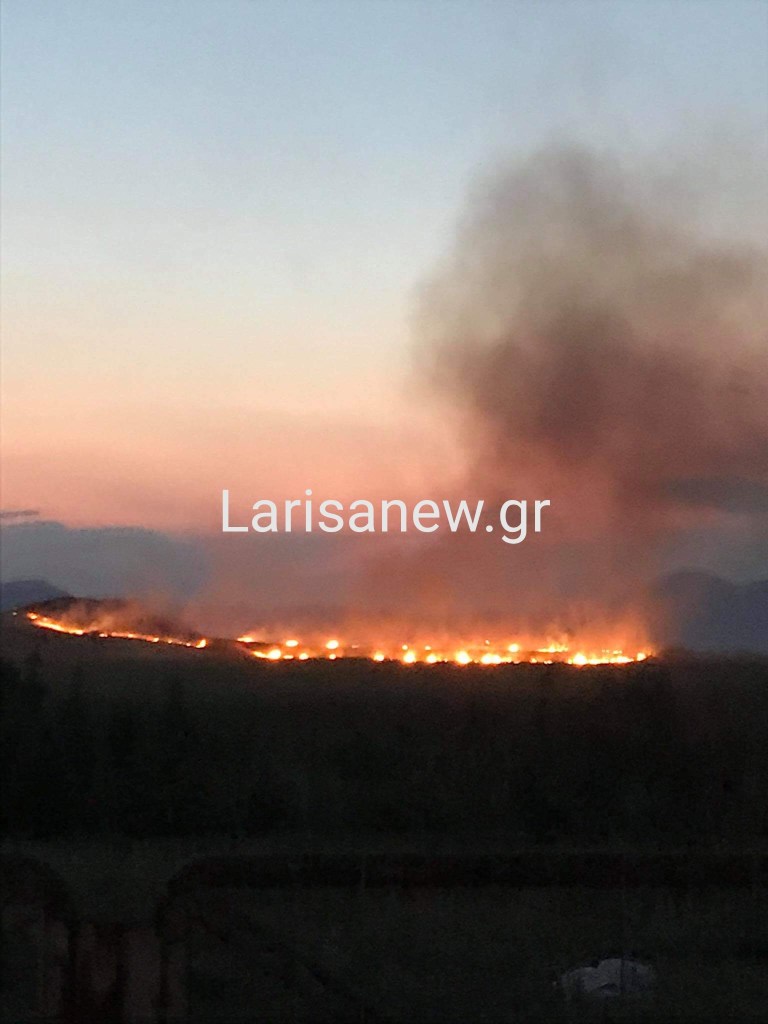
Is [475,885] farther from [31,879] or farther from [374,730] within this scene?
[374,730]

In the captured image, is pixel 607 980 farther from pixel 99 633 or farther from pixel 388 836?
pixel 99 633

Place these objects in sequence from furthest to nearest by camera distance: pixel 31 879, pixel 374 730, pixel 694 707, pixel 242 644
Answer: pixel 242 644
pixel 694 707
pixel 374 730
pixel 31 879

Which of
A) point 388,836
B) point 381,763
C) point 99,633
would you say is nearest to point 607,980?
point 388,836

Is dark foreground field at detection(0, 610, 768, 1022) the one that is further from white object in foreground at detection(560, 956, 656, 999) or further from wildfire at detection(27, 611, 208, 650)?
wildfire at detection(27, 611, 208, 650)

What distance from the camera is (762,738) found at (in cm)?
2061

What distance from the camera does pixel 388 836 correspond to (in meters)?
17.1

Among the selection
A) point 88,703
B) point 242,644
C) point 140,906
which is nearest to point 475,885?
point 140,906

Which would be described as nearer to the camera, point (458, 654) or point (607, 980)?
point (607, 980)

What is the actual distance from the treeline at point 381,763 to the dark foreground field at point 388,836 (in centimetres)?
4

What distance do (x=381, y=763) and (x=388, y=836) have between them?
63.0 inches

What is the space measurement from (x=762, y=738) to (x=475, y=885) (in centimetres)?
1205

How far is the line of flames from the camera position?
3172 cm

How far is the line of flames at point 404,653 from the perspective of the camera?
3172 centimetres

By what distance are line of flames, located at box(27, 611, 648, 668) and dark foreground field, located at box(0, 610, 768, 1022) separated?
17.7 feet
